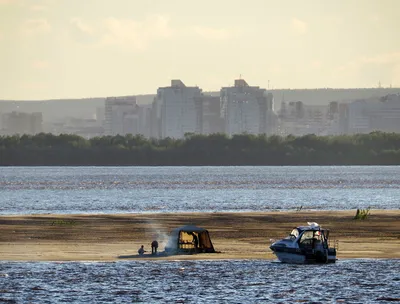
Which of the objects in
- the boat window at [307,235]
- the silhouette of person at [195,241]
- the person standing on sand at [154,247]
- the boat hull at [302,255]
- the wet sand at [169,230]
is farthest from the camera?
the silhouette of person at [195,241]

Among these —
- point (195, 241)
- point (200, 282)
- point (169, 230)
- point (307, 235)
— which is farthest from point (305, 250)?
point (169, 230)

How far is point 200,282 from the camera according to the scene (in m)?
67.3

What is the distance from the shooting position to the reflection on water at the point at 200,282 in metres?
62.4

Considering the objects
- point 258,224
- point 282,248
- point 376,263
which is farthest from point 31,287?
point 258,224

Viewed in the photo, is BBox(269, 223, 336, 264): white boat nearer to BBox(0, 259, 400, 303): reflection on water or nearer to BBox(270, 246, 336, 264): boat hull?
BBox(270, 246, 336, 264): boat hull

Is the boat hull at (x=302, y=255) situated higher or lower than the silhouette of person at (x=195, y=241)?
lower

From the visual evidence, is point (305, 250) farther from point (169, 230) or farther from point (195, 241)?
point (169, 230)

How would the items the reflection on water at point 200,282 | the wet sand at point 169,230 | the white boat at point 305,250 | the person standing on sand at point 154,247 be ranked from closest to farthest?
the reflection on water at point 200,282 → the white boat at point 305,250 → the person standing on sand at point 154,247 → the wet sand at point 169,230

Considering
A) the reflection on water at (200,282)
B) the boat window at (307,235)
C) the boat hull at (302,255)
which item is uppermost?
the boat window at (307,235)

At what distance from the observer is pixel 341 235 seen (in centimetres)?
9031

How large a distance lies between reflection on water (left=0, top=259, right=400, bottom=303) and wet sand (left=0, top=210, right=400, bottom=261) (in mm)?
3414

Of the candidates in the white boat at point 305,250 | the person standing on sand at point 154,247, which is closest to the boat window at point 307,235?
the white boat at point 305,250

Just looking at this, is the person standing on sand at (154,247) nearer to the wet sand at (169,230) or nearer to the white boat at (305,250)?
the wet sand at (169,230)

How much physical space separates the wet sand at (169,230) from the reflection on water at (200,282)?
3.41m
